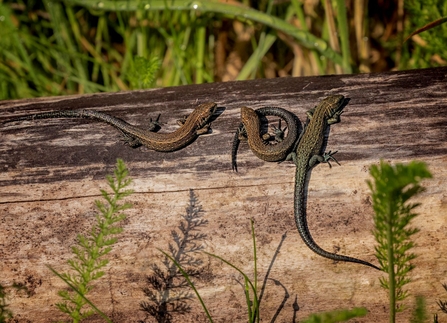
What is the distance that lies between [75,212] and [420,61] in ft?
13.1

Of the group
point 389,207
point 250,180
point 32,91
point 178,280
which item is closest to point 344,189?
point 250,180

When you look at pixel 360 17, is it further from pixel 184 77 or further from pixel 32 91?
pixel 32 91

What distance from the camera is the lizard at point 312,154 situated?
296cm

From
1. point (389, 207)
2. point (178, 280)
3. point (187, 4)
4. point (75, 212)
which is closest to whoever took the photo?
point (389, 207)

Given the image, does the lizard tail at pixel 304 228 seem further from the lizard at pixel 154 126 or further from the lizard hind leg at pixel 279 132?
the lizard at pixel 154 126

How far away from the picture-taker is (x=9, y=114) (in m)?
3.75

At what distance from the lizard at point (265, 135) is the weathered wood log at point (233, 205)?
7 cm

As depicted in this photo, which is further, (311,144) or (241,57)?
(241,57)

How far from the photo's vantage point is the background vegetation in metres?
4.84

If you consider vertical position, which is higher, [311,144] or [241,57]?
[241,57]

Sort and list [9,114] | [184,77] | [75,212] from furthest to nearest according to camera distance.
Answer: [184,77] → [9,114] → [75,212]

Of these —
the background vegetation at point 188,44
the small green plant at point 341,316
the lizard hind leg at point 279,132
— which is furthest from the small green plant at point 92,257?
the background vegetation at point 188,44

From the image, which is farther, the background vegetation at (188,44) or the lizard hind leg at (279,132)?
the background vegetation at (188,44)

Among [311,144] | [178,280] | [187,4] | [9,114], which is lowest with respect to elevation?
[178,280]
